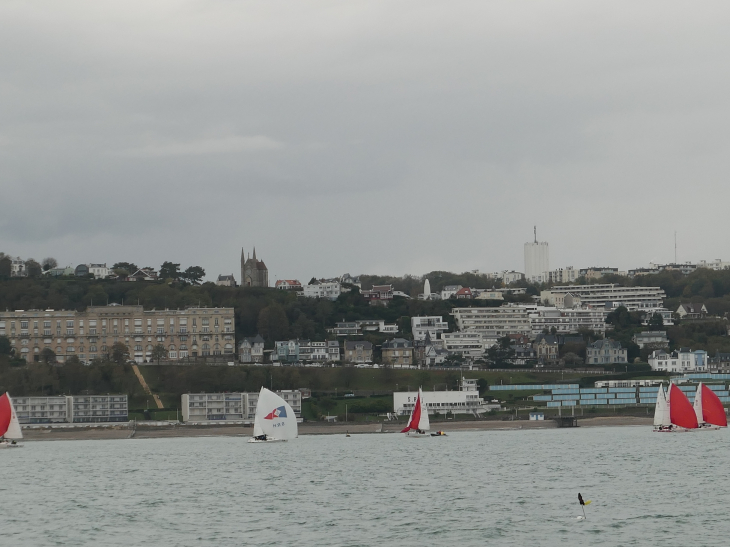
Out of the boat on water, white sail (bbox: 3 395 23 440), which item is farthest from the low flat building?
white sail (bbox: 3 395 23 440)

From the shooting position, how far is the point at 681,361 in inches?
5792

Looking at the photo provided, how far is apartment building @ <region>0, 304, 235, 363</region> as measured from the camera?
155750mm

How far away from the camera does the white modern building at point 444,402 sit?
119m

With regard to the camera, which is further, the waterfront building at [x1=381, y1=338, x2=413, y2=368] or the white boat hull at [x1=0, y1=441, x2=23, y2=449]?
the waterfront building at [x1=381, y1=338, x2=413, y2=368]

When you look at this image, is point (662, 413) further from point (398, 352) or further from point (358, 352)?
point (358, 352)

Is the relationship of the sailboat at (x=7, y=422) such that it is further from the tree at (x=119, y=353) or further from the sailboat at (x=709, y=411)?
the sailboat at (x=709, y=411)

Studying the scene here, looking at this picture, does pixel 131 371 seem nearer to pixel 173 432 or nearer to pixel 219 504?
pixel 173 432

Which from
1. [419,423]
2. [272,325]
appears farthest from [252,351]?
[419,423]

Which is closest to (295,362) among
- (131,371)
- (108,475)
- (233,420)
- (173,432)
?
(131,371)

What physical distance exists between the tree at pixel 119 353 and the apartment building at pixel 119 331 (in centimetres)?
593

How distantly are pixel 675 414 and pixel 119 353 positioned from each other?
72.1 metres

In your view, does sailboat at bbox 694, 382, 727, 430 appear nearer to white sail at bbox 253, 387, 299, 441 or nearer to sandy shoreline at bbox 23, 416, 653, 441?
sandy shoreline at bbox 23, 416, 653, 441

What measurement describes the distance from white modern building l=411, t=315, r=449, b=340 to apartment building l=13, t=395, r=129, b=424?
2651 inches

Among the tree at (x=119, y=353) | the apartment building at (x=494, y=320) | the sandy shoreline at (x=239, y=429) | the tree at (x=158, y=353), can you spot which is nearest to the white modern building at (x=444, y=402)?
the sandy shoreline at (x=239, y=429)
